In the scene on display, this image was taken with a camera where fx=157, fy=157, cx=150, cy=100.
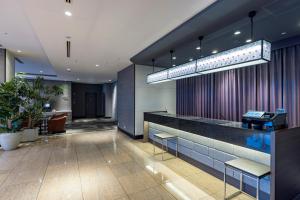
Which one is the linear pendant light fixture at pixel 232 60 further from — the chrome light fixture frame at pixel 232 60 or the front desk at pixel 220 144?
the front desk at pixel 220 144

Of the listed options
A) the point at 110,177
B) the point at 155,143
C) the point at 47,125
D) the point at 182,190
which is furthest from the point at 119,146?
the point at 47,125

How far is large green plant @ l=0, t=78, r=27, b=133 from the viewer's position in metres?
4.62

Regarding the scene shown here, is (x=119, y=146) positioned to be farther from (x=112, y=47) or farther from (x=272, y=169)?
(x=272, y=169)

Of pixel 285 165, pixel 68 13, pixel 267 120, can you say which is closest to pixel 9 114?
pixel 68 13

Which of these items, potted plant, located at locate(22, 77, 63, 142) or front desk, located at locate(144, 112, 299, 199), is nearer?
front desk, located at locate(144, 112, 299, 199)

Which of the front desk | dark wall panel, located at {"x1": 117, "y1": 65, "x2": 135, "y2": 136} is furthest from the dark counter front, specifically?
dark wall panel, located at {"x1": 117, "y1": 65, "x2": 135, "y2": 136}

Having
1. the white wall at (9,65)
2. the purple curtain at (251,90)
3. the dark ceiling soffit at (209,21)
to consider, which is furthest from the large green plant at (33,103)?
the purple curtain at (251,90)

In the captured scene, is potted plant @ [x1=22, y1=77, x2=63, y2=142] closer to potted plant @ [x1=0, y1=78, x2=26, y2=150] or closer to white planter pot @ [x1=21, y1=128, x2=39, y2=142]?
white planter pot @ [x1=21, y1=128, x2=39, y2=142]

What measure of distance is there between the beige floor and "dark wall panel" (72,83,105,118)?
30.7 feet

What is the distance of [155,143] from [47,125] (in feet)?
16.9

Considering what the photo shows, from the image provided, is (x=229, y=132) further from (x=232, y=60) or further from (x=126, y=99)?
(x=126, y=99)

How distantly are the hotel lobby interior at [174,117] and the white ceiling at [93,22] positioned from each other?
20mm

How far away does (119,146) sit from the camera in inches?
205

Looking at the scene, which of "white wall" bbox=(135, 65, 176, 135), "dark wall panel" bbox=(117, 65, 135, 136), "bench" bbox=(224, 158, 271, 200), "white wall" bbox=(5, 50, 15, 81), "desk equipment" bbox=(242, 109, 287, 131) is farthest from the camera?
"dark wall panel" bbox=(117, 65, 135, 136)
